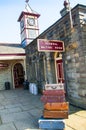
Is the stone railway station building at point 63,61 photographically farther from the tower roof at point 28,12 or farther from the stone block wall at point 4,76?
Answer: the tower roof at point 28,12

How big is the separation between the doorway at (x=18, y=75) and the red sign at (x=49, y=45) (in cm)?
948

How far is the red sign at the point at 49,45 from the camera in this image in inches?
257

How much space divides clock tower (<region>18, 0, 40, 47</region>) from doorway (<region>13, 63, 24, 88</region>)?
2370 mm

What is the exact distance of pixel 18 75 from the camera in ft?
54.3

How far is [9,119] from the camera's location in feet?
20.2

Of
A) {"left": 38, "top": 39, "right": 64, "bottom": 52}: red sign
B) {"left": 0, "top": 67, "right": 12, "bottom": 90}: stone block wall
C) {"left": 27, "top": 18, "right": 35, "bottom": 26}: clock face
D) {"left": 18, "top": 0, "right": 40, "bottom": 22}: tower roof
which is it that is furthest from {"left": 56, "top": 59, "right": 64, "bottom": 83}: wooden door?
{"left": 18, "top": 0, "right": 40, "bottom": 22}: tower roof

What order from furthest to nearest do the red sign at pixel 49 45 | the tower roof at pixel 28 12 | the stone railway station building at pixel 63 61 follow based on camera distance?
the tower roof at pixel 28 12 < the stone railway station building at pixel 63 61 < the red sign at pixel 49 45

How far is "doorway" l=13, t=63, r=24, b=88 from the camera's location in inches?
639

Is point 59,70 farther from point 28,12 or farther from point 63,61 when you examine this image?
point 28,12

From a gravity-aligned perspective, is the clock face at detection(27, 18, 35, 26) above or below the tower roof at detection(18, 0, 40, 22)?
below

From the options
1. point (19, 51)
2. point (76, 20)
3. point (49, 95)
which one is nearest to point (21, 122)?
point (49, 95)

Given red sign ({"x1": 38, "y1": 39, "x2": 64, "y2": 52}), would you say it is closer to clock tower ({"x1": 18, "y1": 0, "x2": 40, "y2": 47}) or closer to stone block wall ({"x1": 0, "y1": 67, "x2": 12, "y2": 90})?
stone block wall ({"x1": 0, "y1": 67, "x2": 12, "y2": 90})

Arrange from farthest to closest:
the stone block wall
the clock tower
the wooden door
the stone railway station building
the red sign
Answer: the clock tower → the stone block wall → the wooden door → the stone railway station building → the red sign

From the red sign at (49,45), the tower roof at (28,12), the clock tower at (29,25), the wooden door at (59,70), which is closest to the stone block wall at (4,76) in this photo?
the clock tower at (29,25)
